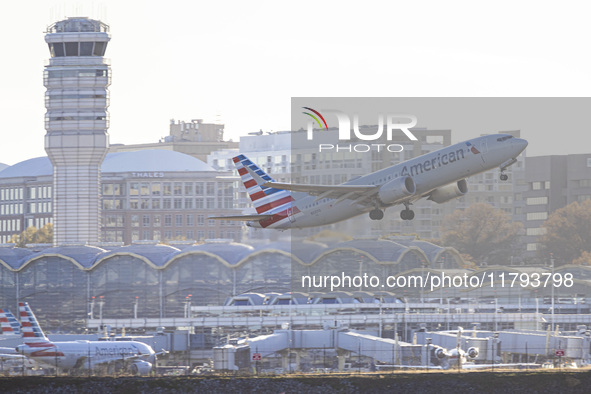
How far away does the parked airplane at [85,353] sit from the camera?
135m

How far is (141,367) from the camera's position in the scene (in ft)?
439

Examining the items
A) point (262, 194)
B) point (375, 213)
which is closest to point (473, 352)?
point (375, 213)

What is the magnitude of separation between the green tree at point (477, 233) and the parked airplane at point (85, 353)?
206 feet

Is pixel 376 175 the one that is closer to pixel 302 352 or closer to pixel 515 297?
pixel 302 352

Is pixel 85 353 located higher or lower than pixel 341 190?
lower

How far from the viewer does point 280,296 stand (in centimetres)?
19438

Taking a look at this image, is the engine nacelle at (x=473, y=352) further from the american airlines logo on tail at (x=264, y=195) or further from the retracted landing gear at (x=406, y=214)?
the american airlines logo on tail at (x=264, y=195)

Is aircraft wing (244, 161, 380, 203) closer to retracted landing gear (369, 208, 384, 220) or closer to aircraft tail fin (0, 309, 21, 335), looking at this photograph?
retracted landing gear (369, 208, 384, 220)

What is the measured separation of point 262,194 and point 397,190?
88.7ft

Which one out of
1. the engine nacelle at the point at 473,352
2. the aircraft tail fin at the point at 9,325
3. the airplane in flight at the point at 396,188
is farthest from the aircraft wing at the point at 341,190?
the aircraft tail fin at the point at 9,325

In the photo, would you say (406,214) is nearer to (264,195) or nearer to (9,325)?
(264,195)

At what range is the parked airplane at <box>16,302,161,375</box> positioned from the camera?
13525cm

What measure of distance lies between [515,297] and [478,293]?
512 cm

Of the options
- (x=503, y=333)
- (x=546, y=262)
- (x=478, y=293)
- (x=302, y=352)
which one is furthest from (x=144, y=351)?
(x=546, y=262)
